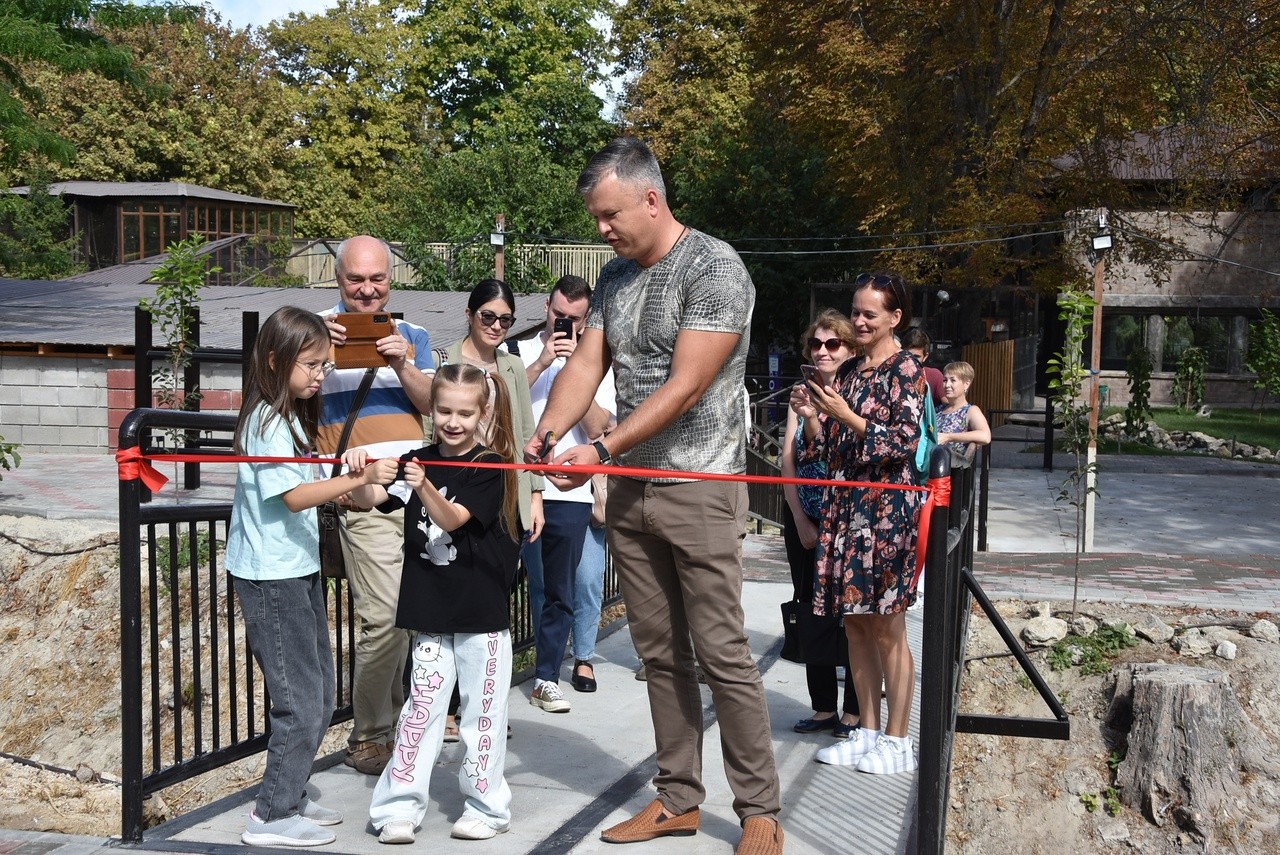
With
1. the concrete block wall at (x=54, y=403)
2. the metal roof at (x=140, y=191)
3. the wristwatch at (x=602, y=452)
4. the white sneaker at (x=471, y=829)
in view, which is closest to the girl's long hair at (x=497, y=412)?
the wristwatch at (x=602, y=452)

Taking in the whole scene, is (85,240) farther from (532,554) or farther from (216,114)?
(532,554)

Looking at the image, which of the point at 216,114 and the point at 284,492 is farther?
the point at 216,114

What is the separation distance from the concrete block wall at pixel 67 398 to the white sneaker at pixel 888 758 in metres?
13.2

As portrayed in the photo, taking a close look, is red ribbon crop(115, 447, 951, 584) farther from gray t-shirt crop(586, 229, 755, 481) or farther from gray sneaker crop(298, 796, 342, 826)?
gray sneaker crop(298, 796, 342, 826)

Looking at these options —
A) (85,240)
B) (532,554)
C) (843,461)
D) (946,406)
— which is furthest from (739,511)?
(85,240)

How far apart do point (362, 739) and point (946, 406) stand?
5212 millimetres

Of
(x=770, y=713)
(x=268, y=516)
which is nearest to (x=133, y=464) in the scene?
(x=268, y=516)

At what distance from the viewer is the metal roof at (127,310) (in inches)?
657

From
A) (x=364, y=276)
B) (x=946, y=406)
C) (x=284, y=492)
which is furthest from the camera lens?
(x=946, y=406)

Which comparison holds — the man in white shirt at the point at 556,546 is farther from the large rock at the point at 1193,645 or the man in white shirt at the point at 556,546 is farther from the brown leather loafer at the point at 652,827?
the large rock at the point at 1193,645

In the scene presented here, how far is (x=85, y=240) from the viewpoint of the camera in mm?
34750

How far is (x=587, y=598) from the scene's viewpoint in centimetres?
605

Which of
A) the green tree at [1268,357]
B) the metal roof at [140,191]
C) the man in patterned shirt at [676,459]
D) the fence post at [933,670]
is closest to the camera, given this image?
the fence post at [933,670]

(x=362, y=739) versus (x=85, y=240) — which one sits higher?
(x=85, y=240)
